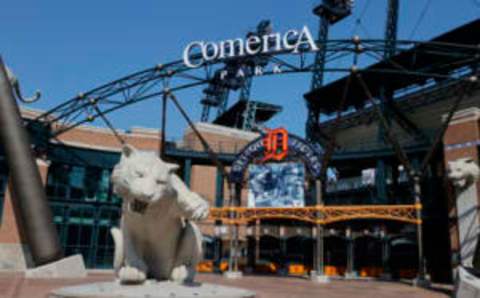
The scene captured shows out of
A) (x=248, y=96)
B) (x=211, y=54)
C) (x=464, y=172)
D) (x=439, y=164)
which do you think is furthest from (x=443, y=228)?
(x=248, y=96)

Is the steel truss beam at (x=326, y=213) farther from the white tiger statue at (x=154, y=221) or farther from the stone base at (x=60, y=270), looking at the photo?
the white tiger statue at (x=154, y=221)

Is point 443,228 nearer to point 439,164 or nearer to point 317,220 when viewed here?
point 439,164

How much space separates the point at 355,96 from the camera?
41.0m

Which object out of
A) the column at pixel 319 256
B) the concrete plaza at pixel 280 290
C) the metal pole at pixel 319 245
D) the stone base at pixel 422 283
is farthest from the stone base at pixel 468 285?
the metal pole at pixel 319 245

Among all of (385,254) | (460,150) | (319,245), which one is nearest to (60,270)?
(319,245)

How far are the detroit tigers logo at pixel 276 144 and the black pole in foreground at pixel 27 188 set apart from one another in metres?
11.7

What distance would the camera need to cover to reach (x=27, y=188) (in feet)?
50.5

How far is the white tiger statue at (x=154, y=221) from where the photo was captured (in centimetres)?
441

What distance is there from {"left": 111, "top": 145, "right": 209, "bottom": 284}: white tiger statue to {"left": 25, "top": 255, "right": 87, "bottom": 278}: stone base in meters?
11.4

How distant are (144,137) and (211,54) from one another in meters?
11.6

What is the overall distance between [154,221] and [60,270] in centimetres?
1235

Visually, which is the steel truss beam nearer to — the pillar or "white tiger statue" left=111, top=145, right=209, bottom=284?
the pillar

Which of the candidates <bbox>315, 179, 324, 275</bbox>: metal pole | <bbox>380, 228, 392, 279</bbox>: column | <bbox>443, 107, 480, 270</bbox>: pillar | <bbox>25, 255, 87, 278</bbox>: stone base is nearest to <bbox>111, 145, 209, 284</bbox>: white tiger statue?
<bbox>25, 255, 87, 278</bbox>: stone base

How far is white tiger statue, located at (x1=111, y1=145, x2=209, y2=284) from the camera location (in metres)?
4.41
